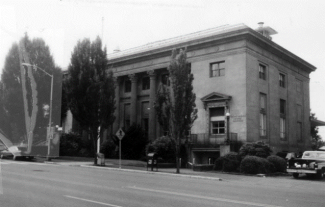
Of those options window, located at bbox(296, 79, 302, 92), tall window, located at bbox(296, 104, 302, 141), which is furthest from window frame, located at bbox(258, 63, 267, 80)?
tall window, located at bbox(296, 104, 302, 141)

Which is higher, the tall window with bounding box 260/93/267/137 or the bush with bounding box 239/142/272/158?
the tall window with bounding box 260/93/267/137

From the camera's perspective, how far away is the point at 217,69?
34969mm

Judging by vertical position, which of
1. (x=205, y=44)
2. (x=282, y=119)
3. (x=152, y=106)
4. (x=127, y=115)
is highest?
(x=205, y=44)

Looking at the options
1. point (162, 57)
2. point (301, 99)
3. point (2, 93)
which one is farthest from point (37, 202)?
point (301, 99)

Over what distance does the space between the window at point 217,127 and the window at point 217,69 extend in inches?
177

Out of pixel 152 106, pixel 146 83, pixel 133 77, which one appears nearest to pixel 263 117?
pixel 152 106

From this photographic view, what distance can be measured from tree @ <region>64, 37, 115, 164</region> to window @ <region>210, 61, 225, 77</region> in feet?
32.2

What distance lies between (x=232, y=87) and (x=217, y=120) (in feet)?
10.9

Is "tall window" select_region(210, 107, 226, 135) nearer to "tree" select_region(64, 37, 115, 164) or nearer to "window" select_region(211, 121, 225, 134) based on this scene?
"window" select_region(211, 121, 225, 134)

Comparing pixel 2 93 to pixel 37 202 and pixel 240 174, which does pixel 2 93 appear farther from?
pixel 240 174

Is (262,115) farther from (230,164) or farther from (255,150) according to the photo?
(230,164)

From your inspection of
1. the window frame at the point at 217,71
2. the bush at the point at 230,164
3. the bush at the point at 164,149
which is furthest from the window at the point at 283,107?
the bush at the point at 230,164

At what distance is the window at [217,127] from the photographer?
33875mm

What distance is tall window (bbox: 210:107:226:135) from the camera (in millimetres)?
33906
